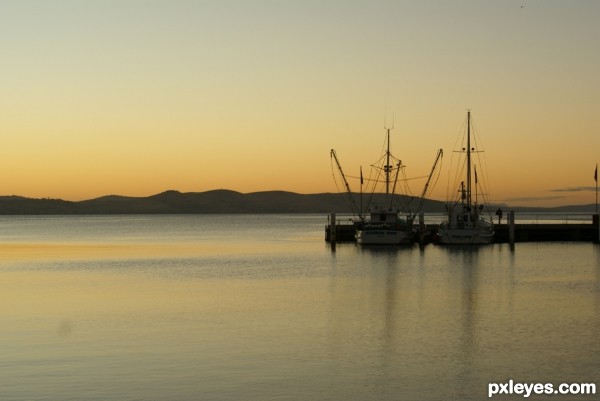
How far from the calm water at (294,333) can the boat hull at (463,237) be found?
3633 centimetres

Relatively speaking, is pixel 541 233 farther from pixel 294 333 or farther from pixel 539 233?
pixel 294 333

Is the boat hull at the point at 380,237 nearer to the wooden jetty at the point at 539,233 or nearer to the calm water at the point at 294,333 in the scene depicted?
the wooden jetty at the point at 539,233

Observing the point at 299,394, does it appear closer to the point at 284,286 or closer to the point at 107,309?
the point at 107,309

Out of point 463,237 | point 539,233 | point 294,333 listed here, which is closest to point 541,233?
point 539,233

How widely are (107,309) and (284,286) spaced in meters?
16.5

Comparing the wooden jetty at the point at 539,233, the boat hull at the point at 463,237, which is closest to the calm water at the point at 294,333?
the boat hull at the point at 463,237

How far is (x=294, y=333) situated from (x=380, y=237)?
7429 cm

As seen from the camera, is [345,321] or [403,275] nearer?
[345,321]

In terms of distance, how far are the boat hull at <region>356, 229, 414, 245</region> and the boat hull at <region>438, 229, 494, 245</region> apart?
511cm

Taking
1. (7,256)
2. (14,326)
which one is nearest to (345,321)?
(14,326)

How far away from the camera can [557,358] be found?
29484mm

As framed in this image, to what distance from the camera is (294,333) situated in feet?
117

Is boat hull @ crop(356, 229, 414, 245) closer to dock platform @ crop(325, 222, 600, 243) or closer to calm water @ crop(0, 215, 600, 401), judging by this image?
dock platform @ crop(325, 222, 600, 243)

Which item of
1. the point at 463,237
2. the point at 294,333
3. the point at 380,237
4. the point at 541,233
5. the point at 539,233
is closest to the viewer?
the point at 294,333
